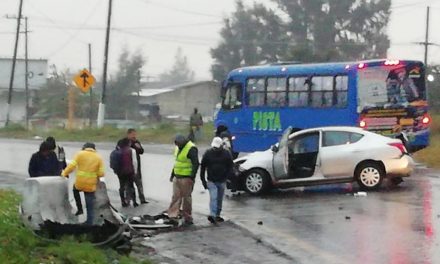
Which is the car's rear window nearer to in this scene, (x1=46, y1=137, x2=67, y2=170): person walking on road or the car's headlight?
the car's headlight

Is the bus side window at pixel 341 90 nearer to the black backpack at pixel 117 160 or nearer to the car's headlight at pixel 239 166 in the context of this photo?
the car's headlight at pixel 239 166

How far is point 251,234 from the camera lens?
45.6 feet

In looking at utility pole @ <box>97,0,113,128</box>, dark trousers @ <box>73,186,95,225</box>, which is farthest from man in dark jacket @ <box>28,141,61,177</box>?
utility pole @ <box>97,0,113,128</box>

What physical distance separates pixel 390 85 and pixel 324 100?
2324 mm

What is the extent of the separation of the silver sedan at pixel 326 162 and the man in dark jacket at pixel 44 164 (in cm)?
546

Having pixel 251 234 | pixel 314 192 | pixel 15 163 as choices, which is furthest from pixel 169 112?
pixel 251 234

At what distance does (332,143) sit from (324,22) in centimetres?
5084

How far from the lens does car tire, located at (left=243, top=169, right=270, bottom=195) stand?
64.5 feet

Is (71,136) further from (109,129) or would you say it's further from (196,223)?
(196,223)

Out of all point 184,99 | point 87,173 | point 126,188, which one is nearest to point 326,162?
point 126,188

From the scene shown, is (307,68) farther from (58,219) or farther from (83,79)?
(83,79)

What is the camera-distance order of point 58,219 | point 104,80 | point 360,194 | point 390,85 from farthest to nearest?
1. point 104,80
2. point 390,85
3. point 360,194
4. point 58,219

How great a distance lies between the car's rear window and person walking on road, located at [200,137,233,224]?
481 centimetres

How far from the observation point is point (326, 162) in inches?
771
